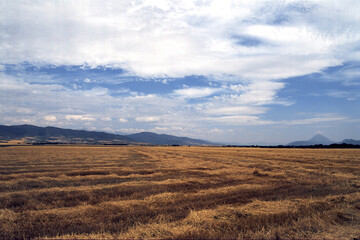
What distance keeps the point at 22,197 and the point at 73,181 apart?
13.7 feet

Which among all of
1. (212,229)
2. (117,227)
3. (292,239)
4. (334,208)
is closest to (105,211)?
(117,227)

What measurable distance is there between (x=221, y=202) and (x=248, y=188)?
3095 mm

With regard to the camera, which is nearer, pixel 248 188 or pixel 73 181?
pixel 248 188

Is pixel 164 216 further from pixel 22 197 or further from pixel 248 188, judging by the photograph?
pixel 22 197

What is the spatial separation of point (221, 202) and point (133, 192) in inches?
178

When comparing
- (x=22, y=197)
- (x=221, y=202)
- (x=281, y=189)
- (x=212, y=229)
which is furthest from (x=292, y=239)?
(x=22, y=197)

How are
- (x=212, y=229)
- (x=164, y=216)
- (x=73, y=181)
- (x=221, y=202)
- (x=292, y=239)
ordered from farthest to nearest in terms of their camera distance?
(x=73, y=181), (x=221, y=202), (x=164, y=216), (x=212, y=229), (x=292, y=239)

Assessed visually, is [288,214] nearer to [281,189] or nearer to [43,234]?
[281,189]

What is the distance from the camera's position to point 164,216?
7473 millimetres

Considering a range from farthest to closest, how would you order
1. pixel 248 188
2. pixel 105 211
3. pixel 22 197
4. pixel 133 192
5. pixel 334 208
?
pixel 248 188 < pixel 133 192 < pixel 22 197 < pixel 334 208 < pixel 105 211

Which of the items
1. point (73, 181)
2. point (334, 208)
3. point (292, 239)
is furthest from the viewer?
point (73, 181)

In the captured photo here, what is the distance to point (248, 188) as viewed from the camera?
11.6 metres

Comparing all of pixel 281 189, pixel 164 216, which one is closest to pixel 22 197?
pixel 164 216

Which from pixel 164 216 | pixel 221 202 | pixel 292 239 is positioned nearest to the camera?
pixel 292 239
